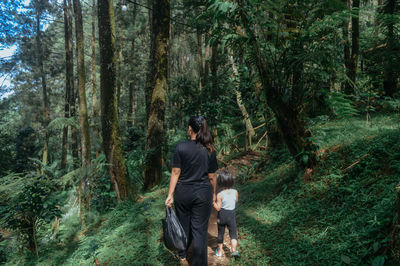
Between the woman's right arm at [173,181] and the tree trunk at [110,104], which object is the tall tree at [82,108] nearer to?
the tree trunk at [110,104]

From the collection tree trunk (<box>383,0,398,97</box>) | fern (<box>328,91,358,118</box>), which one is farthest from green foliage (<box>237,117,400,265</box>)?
tree trunk (<box>383,0,398,97</box>)

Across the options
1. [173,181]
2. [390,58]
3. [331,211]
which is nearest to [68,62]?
[173,181]

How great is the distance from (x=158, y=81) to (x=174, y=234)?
5.33m

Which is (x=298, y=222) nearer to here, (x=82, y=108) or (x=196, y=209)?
(x=196, y=209)

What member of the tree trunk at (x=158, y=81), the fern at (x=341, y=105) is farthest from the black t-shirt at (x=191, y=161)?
the tree trunk at (x=158, y=81)

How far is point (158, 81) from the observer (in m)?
7.63

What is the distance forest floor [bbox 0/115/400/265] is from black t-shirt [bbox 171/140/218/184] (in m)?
1.56

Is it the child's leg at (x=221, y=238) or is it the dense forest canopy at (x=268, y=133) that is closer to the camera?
the child's leg at (x=221, y=238)

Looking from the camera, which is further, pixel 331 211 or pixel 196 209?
pixel 331 211

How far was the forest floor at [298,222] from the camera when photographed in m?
3.34

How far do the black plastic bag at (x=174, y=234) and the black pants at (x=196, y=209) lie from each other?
0.16 metres

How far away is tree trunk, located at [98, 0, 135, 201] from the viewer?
22.1ft

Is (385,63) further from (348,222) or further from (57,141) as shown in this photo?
(57,141)

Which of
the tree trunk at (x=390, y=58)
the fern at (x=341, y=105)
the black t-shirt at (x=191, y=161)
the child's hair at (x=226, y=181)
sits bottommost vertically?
the child's hair at (x=226, y=181)
